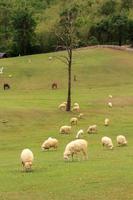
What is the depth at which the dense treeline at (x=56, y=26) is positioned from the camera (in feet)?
360

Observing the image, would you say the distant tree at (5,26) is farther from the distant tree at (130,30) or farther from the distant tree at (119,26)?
the distant tree at (130,30)

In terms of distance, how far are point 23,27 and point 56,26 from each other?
11.5m

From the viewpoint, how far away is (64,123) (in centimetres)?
4284

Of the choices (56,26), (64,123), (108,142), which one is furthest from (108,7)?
(108,142)

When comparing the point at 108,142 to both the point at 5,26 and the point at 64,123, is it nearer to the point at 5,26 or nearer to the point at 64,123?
the point at 64,123

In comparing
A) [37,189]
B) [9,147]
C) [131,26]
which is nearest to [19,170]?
[37,189]

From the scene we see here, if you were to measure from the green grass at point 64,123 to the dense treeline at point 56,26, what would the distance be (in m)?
17.5

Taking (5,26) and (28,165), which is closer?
(28,165)

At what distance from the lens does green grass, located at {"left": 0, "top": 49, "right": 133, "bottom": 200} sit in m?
18.2

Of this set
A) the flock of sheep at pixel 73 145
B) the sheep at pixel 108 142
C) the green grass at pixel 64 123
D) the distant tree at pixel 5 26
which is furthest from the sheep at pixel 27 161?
the distant tree at pixel 5 26

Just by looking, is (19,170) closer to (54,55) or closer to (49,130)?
(49,130)

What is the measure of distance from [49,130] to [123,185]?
21806 millimetres

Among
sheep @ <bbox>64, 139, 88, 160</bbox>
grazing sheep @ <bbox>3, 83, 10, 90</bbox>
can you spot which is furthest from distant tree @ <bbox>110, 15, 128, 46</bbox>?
sheep @ <bbox>64, 139, 88, 160</bbox>

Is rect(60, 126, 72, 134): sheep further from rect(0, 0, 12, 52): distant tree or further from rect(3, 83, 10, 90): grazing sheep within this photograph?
rect(0, 0, 12, 52): distant tree
